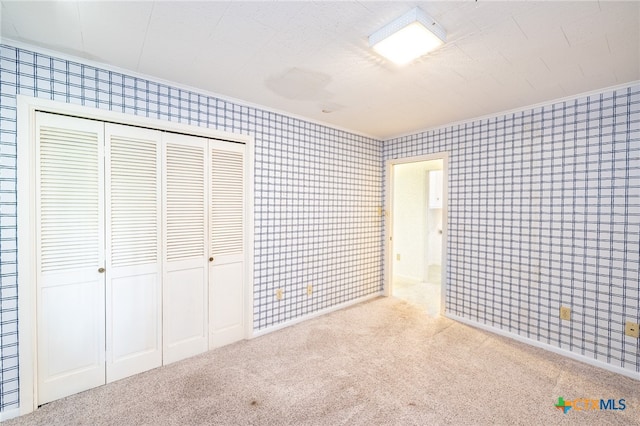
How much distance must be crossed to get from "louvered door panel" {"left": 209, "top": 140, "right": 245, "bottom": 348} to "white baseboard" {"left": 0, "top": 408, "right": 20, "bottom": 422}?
4.05 feet

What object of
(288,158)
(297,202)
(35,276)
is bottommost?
(35,276)

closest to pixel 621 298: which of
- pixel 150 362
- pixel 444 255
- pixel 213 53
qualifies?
pixel 444 255

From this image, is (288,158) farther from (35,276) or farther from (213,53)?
(35,276)

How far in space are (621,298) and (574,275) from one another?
0.32 m

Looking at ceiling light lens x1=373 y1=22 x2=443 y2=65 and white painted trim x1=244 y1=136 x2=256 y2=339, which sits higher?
ceiling light lens x1=373 y1=22 x2=443 y2=65

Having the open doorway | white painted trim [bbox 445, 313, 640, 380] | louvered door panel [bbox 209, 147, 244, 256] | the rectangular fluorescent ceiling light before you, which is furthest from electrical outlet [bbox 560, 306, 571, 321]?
louvered door panel [bbox 209, 147, 244, 256]

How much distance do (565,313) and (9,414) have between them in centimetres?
426

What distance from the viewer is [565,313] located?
258cm

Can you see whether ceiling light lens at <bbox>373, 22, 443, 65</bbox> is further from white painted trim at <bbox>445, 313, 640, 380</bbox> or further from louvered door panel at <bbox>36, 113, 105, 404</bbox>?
white painted trim at <bbox>445, 313, 640, 380</bbox>

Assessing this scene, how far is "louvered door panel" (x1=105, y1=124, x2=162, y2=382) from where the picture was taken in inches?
84.6

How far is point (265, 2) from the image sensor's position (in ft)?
4.62

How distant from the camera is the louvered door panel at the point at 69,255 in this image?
6.25 feet

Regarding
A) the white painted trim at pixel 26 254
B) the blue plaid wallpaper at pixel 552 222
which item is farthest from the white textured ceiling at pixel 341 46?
the white painted trim at pixel 26 254

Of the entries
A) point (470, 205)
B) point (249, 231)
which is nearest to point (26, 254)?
point (249, 231)
